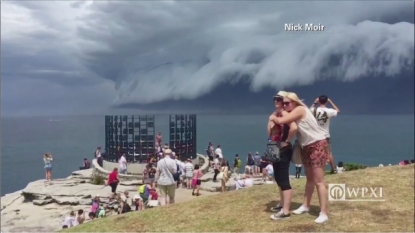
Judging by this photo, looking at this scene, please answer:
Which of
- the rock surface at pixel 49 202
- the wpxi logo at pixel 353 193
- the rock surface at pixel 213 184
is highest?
the wpxi logo at pixel 353 193

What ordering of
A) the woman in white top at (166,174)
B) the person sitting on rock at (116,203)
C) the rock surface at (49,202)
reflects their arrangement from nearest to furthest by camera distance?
the woman in white top at (166,174), the person sitting on rock at (116,203), the rock surface at (49,202)

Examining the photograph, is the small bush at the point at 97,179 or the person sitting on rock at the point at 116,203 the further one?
the small bush at the point at 97,179

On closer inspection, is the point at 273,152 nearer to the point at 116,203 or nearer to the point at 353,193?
the point at 353,193

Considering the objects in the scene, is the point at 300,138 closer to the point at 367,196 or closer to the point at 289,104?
the point at 289,104

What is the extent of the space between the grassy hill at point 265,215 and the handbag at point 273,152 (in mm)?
952

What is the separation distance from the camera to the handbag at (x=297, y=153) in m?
5.66

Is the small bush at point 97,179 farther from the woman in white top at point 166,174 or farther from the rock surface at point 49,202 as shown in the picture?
the woman in white top at point 166,174

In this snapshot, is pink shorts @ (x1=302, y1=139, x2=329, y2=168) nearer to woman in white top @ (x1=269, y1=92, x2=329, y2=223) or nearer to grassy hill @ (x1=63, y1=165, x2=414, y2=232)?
woman in white top @ (x1=269, y1=92, x2=329, y2=223)

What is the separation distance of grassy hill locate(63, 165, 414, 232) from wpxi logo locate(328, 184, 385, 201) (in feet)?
0.44

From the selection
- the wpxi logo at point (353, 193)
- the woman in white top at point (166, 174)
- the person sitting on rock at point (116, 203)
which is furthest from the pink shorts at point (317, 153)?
the person sitting on rock at point (116, 203)

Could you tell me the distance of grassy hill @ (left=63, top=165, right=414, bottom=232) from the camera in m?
5.71

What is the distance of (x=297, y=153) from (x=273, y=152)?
44 centimetres

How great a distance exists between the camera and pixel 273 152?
A: 547 centimetres

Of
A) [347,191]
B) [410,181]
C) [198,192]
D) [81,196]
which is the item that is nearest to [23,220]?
[81,196]
